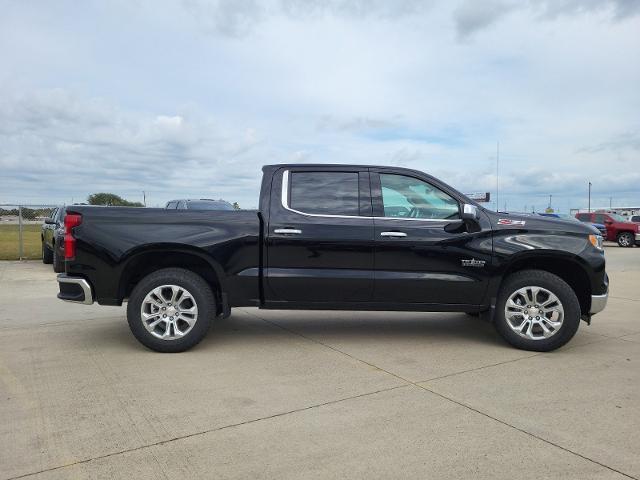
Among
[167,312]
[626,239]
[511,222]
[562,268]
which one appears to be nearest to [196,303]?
[167,312]

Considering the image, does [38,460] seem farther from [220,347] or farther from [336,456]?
[220,347]

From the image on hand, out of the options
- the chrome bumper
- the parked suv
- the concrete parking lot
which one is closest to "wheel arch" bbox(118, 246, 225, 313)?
the concrete parking lot

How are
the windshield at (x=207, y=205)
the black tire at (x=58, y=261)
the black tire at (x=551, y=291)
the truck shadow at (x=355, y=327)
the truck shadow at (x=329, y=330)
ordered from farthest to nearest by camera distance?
the windshield at (x=207, y=205)
the black tire at (x=58, y=261)
the truck shadow at (x=355, y=327)
the truck shadow at (x=329, y=330)
the black tire at (x=551, y=291)

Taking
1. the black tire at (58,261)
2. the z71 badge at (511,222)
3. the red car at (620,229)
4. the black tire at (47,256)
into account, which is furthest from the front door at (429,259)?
the red car at (620,229)

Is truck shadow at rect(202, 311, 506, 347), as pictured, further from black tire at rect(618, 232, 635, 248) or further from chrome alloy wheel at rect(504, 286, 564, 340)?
black tire at rect(618, 232, 635, 248)

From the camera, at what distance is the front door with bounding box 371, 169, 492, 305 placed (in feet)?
16.8

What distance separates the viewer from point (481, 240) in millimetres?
5176

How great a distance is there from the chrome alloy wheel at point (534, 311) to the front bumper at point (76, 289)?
13.5ft

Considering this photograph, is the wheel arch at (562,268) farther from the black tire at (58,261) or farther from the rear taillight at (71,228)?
the black tire at (58,261)

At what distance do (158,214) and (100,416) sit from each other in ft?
6.95

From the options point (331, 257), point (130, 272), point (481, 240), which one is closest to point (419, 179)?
point (481, 240)

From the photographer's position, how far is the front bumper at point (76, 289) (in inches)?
199

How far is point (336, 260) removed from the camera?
5.12 meters

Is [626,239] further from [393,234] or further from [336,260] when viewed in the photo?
[336,260]
